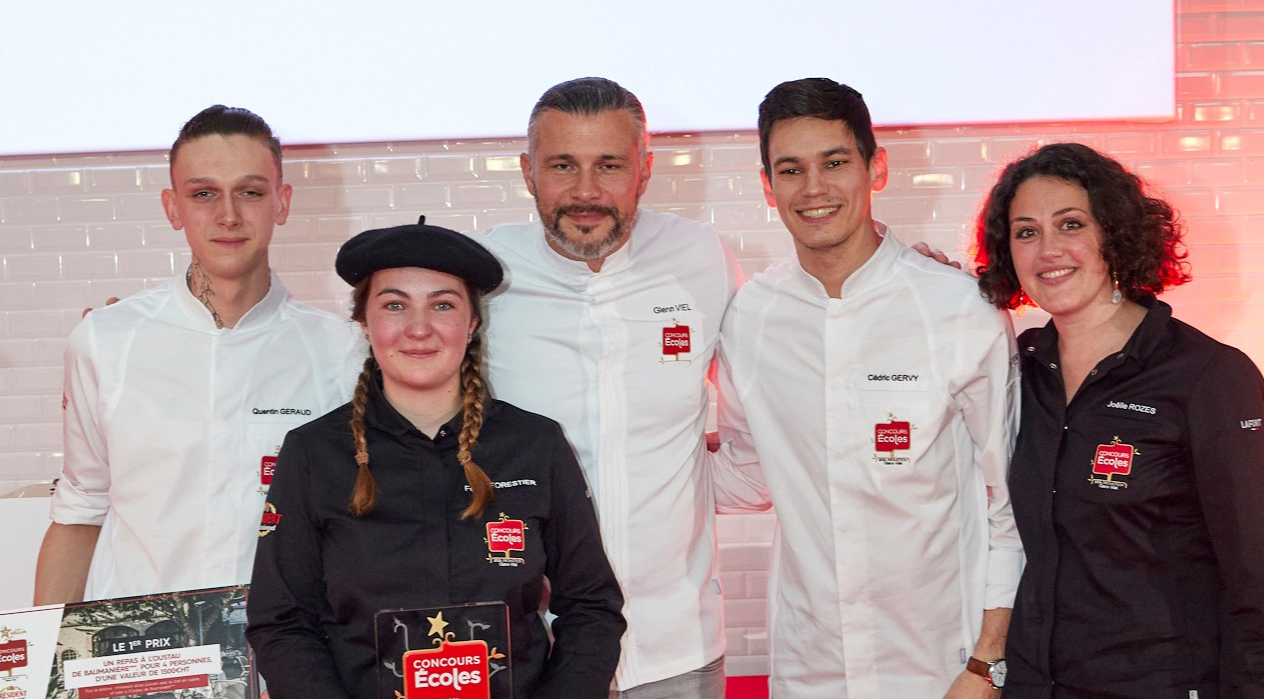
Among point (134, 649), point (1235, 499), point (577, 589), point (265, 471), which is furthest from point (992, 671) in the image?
point (134, 649)

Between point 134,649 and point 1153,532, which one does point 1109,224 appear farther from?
point 134,649

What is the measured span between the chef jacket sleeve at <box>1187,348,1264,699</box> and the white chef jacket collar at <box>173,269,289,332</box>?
6.66 ft

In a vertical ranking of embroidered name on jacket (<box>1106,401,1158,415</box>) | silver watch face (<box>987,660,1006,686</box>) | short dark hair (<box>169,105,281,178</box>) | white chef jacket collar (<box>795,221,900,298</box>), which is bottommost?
silver watch face (<box>987,660,1006,686</box>)

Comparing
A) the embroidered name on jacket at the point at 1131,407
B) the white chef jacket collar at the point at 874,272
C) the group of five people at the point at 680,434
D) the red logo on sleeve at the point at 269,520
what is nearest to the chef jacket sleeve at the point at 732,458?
the group of five people at the point at 680,434

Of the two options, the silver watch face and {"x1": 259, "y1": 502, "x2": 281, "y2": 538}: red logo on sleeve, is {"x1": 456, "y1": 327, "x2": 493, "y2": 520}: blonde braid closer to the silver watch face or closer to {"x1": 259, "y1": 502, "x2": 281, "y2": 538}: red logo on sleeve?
{"x1": 259, "y1": 502, "x2": 281, "y2": 538}: red logo on sleeve

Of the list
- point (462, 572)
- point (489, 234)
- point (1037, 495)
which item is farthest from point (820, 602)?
point (489, 234)

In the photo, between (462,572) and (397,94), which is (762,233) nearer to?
(397,94)

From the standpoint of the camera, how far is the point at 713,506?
9.11ft

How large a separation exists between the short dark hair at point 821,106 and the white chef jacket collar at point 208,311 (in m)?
1.24

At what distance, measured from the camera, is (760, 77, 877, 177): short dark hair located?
2.51 meters

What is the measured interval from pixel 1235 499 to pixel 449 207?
2.93 meters

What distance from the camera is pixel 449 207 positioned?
165 inches

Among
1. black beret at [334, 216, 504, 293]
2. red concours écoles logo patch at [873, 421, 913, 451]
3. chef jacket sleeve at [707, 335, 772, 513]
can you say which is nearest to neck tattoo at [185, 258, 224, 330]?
black beret at [334, 216, 504, 293]

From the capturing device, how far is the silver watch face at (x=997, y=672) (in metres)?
2.39
